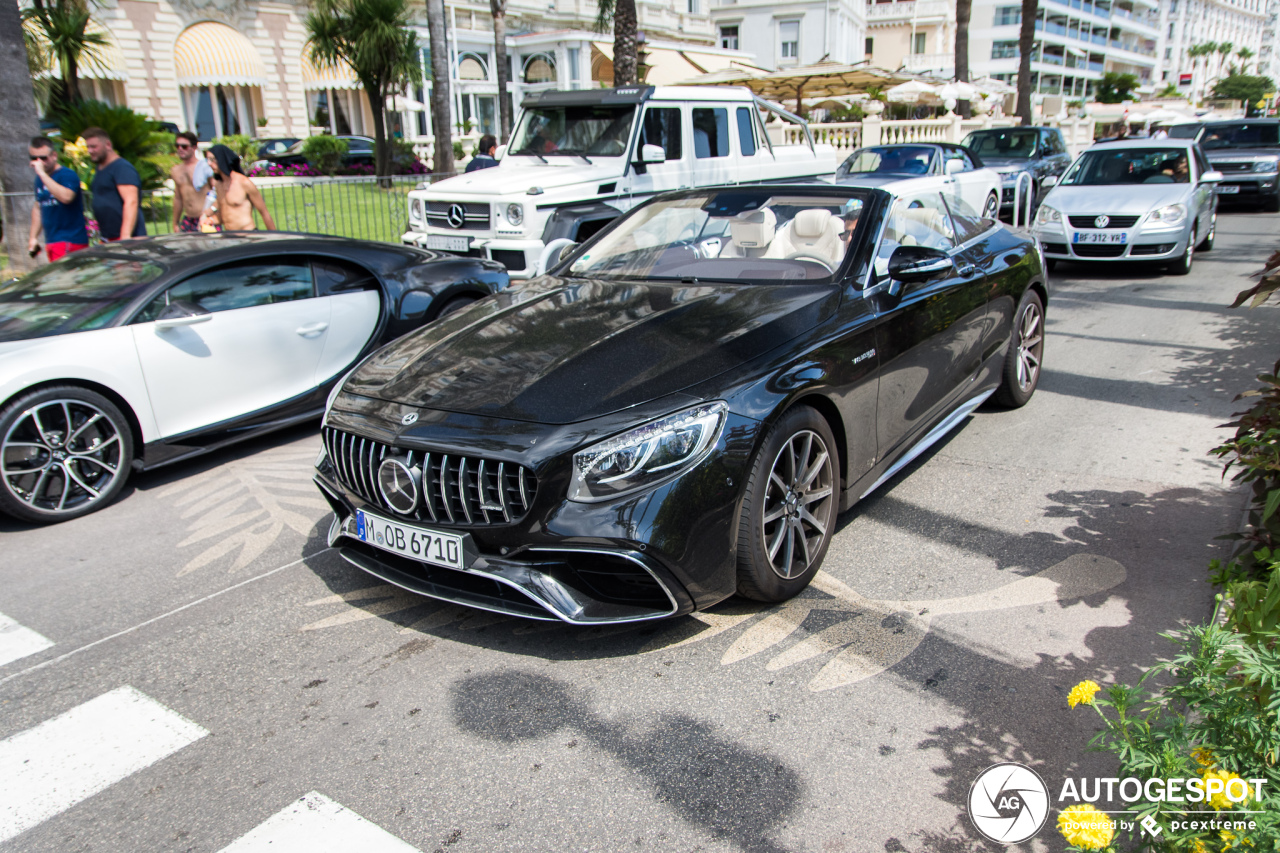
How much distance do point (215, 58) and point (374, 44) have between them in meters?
16.8

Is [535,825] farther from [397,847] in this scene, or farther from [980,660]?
[980,660]

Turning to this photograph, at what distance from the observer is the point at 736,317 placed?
377 centimetres

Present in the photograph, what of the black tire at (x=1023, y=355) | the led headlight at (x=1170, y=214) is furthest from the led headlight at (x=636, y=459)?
the led headlight at (x=1170, y=214)

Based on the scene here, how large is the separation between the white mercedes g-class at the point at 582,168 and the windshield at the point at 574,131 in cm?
1

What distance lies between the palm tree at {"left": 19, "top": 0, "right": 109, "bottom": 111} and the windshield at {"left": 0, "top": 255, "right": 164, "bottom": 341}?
16038mm

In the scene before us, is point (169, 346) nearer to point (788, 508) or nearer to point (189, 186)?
point (788, 508)

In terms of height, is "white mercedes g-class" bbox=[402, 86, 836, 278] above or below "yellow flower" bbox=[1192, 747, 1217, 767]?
above

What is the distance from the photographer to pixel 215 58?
35781 millimetres

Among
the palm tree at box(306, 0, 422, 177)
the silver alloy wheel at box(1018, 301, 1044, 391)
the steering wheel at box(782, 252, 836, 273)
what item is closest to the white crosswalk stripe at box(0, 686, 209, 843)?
the steering wheel at box(782, 252, 836, 273)

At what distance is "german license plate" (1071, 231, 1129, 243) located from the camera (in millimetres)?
10852

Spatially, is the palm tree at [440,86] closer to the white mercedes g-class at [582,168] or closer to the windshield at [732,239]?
the white mercedes g-class at [582,168]

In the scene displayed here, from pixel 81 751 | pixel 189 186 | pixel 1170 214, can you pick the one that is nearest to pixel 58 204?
pixel 189 186

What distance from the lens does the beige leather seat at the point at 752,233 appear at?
4598 millimetres

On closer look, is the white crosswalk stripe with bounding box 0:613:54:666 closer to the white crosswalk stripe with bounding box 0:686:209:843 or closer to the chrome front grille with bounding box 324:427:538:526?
the white crosswalk stripe with bounding box 0:686:209:843
